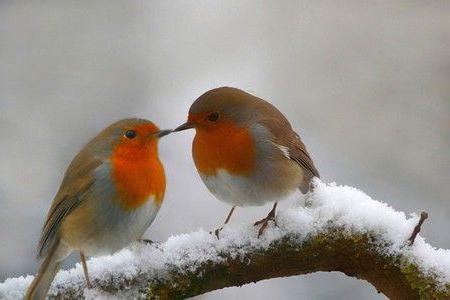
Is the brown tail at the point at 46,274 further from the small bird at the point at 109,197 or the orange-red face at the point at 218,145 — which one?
the orange-red face at the point at 218,145

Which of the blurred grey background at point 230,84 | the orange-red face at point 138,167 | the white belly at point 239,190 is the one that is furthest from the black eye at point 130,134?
the blurred grey background at point 230,84

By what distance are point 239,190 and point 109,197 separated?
0.58 m

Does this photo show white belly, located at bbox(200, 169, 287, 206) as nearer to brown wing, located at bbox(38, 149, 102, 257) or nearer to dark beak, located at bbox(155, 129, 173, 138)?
dark beak, located at bbox(155, 129, 173, 138)

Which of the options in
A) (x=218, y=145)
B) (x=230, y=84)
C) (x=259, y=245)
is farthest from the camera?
(x=230, y=84)

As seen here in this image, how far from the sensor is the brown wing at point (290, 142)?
138 inches

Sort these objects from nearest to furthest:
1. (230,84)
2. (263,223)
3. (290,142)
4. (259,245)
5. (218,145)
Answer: (259,245)
(263,223)
(218,145)
(290,142)
(230,84)

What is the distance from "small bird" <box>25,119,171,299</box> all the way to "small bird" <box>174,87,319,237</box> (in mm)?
218

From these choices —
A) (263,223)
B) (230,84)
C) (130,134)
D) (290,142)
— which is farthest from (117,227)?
(230,84)

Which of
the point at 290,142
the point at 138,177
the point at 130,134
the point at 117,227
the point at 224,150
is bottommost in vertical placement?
the point at 117,227

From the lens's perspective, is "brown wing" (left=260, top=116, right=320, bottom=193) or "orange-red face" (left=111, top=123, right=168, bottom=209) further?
"brown wing" (left=260, top=116, right=320, bottom=193)

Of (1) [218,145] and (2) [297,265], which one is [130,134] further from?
(2) [297,265]

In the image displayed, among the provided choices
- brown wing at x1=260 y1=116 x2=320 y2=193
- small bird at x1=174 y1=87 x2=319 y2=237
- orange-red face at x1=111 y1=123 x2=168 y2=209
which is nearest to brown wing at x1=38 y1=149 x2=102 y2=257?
orange-red face at x1=111 y1=123 x2=168 y2=209

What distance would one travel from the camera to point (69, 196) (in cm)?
309

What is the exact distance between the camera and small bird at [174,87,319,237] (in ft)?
10.6
